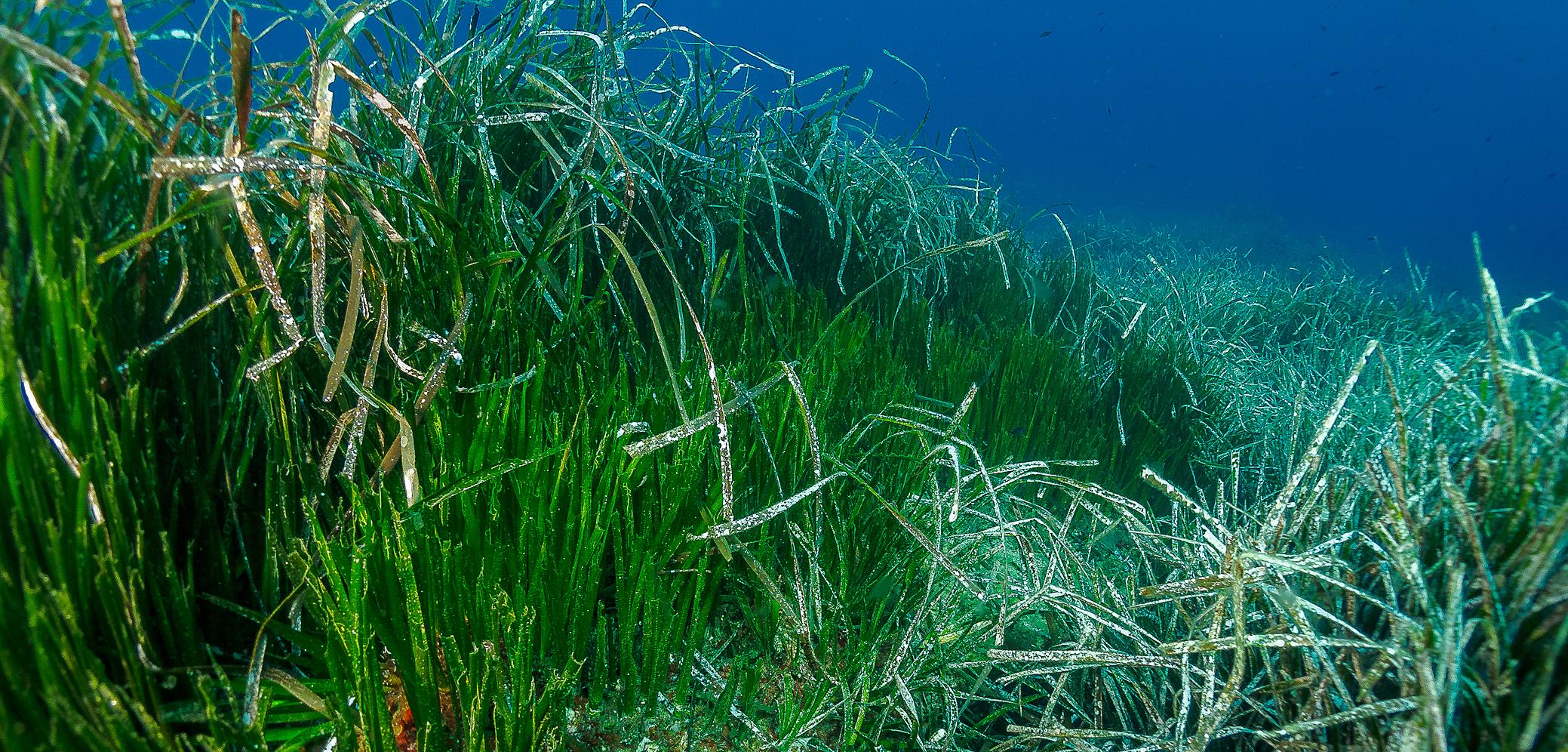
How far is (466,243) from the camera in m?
1.02

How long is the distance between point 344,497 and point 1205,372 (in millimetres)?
2489

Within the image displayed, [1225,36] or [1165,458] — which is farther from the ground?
[1225,36]

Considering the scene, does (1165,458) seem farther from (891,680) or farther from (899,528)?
(891,680)

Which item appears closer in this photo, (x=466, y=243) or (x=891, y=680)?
(x=891, y=680)

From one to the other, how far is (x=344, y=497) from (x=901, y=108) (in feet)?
240

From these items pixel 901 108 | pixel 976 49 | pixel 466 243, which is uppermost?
pixel 976 49

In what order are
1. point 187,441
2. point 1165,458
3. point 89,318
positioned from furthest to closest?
point 1165,458 → point 187,441 → point 89,318

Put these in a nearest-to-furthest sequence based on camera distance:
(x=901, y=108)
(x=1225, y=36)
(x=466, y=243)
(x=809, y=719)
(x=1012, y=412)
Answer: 1. (x=809, y=719)
2. (x=466, y=243)
3. (x=1012, y=412)
4. (x=901, y=108)
5. (x=1225, y=36)

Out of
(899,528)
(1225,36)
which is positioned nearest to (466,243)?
(899,528)

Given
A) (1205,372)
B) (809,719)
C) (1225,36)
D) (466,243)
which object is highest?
(1225,36)

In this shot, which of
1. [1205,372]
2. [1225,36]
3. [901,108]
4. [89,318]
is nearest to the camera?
[89,318]

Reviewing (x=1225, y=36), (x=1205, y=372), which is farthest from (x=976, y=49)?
(x=1205, y=372)

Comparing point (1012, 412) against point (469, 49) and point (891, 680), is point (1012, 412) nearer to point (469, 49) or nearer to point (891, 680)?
point (891, 680)

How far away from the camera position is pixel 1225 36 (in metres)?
95.1
